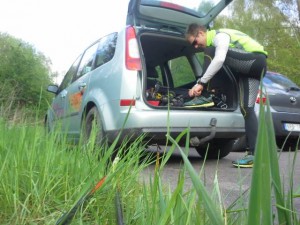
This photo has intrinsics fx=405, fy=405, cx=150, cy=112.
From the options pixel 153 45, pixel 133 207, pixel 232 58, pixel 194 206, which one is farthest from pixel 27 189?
pixel 153 45

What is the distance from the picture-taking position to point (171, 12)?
467 cm

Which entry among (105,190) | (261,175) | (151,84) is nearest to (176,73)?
(151,84)

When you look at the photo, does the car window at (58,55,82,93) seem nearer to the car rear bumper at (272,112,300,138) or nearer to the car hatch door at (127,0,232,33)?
the car hatch door at (127,0,232,33)

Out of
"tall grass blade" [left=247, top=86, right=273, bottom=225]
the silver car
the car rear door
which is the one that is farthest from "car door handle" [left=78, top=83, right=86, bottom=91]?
"tall grass blade" [left=247, top=86, right=273, bottom=225]

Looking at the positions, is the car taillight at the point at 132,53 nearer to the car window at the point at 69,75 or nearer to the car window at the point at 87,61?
the car window at the point at 87,61

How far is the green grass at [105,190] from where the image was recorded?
24.2 inches

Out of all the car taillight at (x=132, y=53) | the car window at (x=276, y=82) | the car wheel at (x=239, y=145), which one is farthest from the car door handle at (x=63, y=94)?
Answer: the car window at (x=276, y=82)

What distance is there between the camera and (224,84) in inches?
184

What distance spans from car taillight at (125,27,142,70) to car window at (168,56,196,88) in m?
1.55

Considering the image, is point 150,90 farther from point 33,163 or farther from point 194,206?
point 194,206

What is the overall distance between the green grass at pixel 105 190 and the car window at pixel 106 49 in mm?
2209

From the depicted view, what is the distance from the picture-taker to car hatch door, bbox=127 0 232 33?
4.57m

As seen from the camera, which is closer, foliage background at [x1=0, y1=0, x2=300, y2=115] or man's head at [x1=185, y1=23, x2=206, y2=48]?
foliage background at [x1=0, y1=0, x2=300, y2=115]

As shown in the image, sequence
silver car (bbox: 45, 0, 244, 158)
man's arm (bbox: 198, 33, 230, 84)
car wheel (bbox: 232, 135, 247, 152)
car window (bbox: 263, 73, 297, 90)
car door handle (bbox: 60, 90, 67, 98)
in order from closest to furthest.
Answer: silver car (bbox: 45, 0, 244, 158)
man's arm (bbox: 198, 33, 230, 84)
car door handle (bbox: 60, 90, 67, 98)
car wheel (bbox: 232, 135, 247, 152)
car window (bbox: 263, 73, 297, 90)
